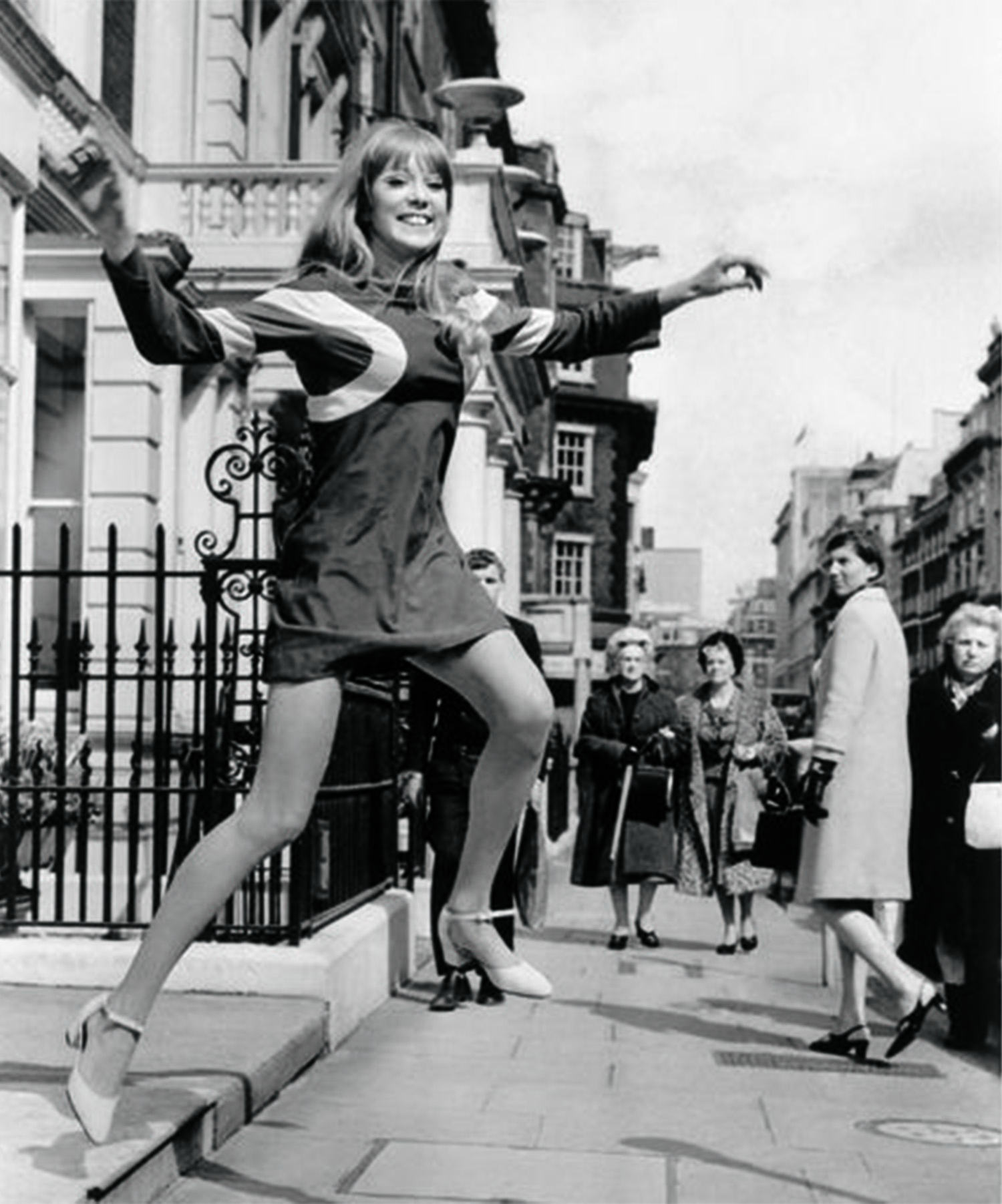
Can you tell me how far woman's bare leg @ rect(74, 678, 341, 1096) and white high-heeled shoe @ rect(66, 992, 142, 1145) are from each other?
0.03 ft

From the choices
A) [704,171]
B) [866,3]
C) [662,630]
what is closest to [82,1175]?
[704,171]

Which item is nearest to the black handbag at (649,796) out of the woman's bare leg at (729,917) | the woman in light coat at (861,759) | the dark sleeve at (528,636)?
the woman's bare leg at (729,917)

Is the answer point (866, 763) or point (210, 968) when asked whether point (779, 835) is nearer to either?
point (866, 763)

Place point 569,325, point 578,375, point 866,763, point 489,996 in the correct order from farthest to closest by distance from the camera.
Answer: point 578,375 → point 489,996 → point 866,763 → point 569,325

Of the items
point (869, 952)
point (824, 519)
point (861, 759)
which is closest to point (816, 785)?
point (861, 759)

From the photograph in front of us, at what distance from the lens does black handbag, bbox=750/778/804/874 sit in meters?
7.91

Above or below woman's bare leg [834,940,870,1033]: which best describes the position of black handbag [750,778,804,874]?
above

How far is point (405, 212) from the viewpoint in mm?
3834

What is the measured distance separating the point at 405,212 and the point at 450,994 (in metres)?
4.65

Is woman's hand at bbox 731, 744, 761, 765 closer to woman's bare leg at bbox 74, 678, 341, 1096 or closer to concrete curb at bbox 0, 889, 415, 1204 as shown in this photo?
concrete curb at bbox 0, 889, 415, 1204

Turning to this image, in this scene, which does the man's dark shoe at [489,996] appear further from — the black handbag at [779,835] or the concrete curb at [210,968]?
the concrete curb at [210,968]

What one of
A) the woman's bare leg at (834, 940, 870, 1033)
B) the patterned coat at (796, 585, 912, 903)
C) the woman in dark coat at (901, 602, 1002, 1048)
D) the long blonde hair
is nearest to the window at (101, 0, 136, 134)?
the woman in dark coat at (901, 602, 1002, 1048)

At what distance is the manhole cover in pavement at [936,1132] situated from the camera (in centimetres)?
562

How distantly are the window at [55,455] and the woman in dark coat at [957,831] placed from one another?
19.1 ft
